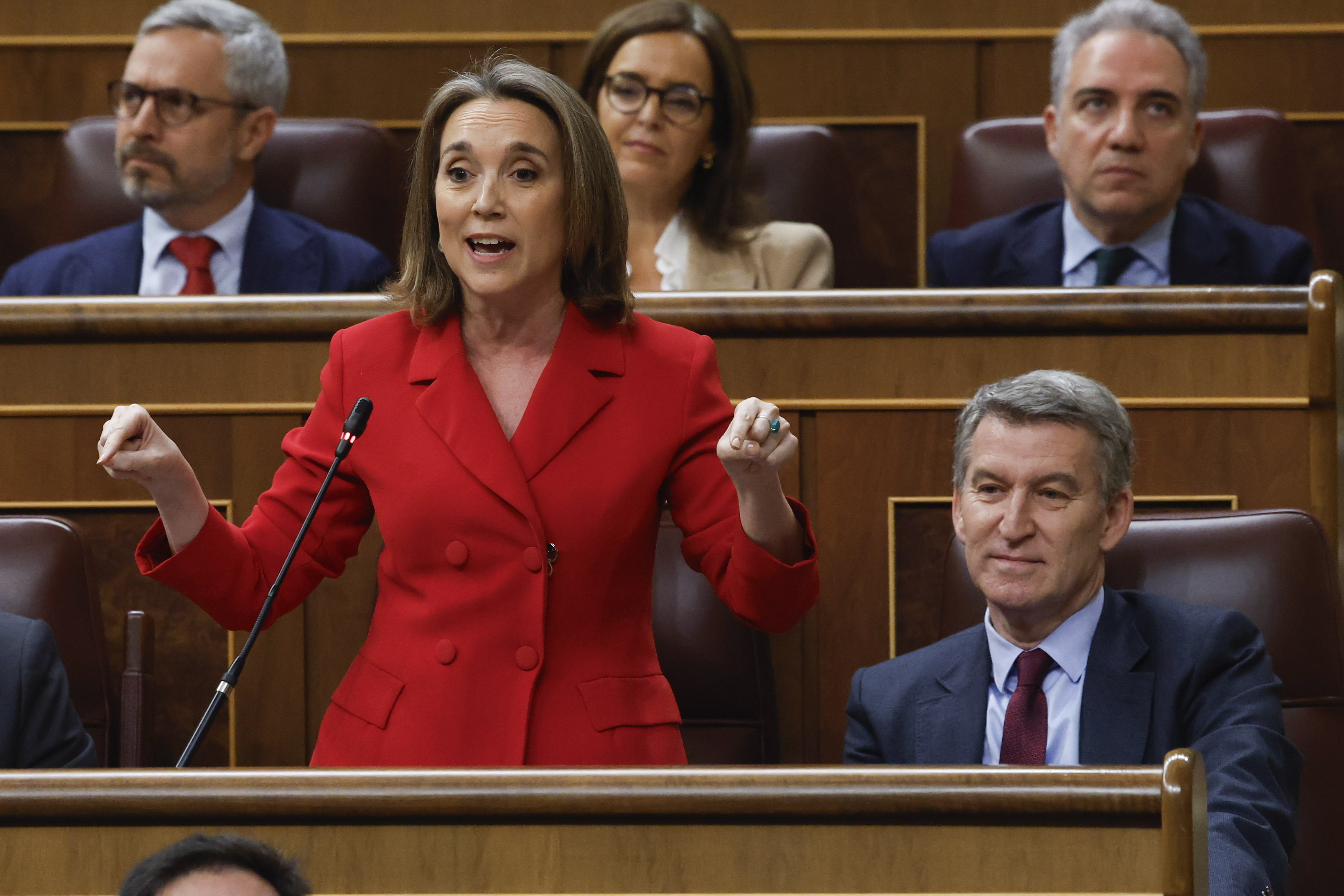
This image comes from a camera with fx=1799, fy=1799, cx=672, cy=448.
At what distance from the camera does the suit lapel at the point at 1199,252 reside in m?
1.51

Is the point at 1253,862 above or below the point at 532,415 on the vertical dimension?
below

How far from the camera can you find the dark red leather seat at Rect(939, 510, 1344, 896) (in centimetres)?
108

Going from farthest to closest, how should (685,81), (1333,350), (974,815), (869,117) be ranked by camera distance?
(869,117), (685,81), (1333,350), (974,815)

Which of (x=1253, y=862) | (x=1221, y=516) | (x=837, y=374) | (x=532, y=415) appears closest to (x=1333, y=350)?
(x=1221, y=516)

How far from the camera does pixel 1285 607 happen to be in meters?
1.10

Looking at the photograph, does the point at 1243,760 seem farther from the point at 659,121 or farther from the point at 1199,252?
the point at 659,121

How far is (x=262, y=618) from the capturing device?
865 millimetres

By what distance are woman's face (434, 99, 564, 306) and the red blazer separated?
0.04m

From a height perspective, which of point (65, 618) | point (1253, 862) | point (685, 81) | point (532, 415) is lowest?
point (1253, 862)

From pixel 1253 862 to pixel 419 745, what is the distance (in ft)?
1.38

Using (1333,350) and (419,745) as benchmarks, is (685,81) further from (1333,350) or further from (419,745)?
(419,745)

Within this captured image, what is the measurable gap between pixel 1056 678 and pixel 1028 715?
3cm

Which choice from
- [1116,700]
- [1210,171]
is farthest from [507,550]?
[1210,171]

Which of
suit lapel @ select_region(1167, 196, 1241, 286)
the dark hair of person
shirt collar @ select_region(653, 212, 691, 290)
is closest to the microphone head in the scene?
the dark hair of person
